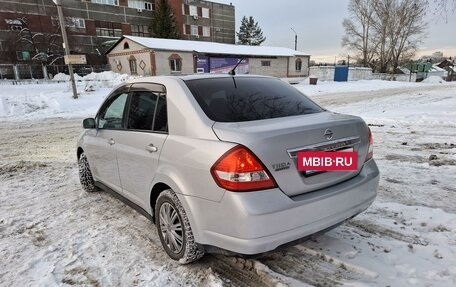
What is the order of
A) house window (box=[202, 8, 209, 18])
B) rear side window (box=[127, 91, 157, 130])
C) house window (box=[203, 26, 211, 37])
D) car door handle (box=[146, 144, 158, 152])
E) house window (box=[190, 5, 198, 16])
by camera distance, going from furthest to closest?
house window (box=[203, 26, 211, 37]), house window (box=[202, 8, 209, 18]), house window (box=[190, 5, 198, 16]), rear side window (box=[127, 91, 157, 130]), car door handle (box=[146, 144, 158, 152])

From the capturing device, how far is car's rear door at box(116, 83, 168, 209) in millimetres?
3191

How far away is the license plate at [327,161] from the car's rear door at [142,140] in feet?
4.11

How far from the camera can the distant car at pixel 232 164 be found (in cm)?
244

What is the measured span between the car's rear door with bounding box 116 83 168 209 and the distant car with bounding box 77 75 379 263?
0.01 m

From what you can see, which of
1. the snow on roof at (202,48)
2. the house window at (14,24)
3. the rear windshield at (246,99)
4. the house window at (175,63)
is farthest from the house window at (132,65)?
the rear windshield at (246,99)

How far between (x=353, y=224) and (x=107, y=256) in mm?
2541

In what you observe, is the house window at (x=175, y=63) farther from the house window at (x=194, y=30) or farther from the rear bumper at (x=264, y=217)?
the rear bumper at (x=264, y=217)

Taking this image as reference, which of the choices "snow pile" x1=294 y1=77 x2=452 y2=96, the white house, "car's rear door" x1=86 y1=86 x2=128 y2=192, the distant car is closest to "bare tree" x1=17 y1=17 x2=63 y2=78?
the white house

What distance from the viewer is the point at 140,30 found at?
5609cm

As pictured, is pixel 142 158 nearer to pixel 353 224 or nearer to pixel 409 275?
pixel 353 224

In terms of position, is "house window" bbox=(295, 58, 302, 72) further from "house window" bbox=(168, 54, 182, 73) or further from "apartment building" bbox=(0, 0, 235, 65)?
"apartment building" bbox=(0, 0, 235, 65)

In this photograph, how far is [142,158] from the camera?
3.34 meters

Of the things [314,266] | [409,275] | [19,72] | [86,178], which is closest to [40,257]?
[86,178]

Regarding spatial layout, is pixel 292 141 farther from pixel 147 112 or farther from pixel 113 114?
pixel 113 114
